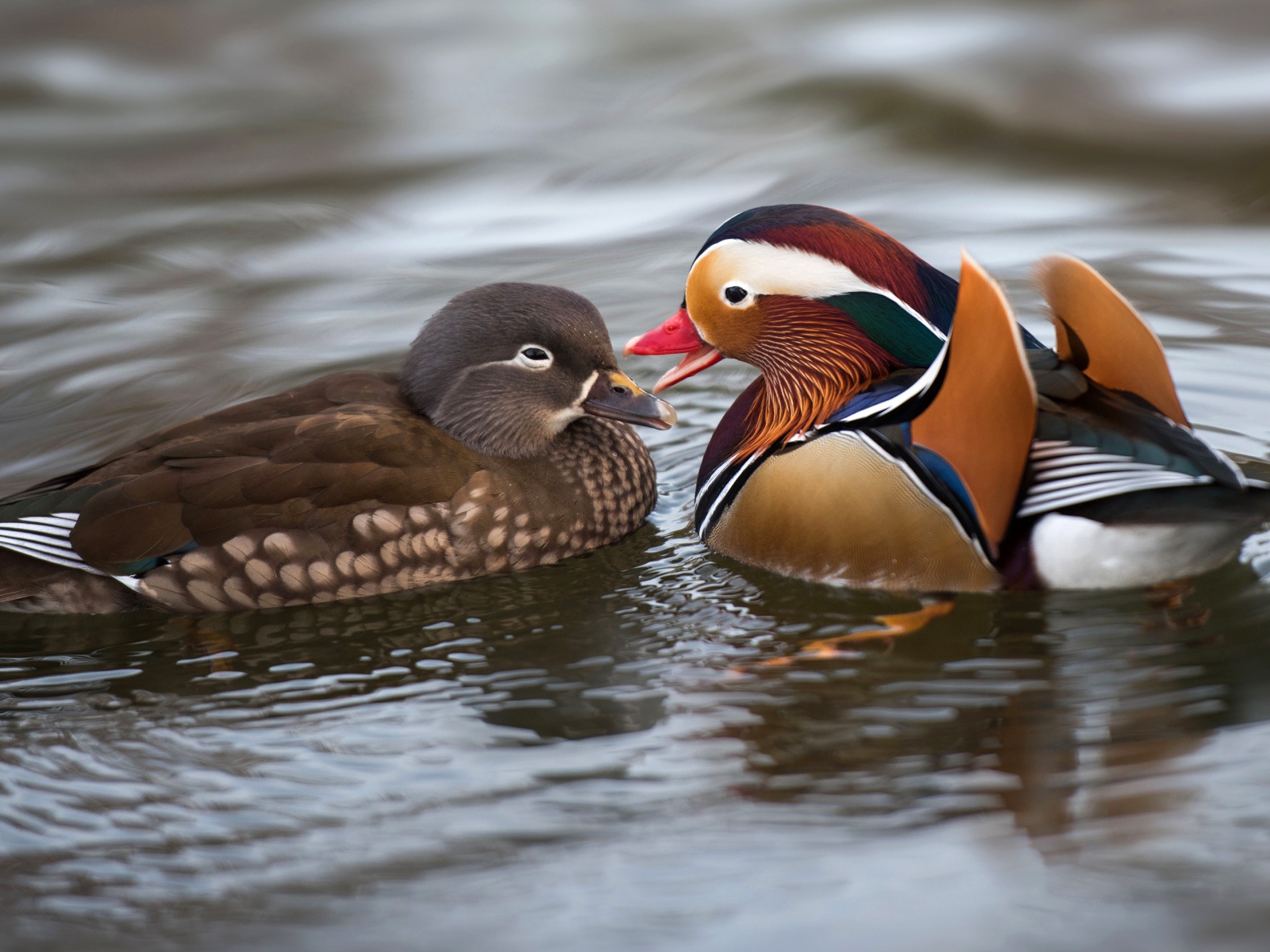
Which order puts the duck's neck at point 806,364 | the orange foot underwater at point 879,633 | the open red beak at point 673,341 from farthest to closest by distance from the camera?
the open red beak at point 673,341, the duck's neck at point 806,364, the orange foot underwater at point 879,633

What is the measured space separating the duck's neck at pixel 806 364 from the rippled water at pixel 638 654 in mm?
487

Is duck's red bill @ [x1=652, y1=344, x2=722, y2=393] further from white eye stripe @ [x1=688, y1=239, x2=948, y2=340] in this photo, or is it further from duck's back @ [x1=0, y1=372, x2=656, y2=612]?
duck's back @ [x1=0, y1=372, x2=656, y2=612]

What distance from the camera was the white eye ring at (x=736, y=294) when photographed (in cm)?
445

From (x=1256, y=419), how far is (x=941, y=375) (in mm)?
1758

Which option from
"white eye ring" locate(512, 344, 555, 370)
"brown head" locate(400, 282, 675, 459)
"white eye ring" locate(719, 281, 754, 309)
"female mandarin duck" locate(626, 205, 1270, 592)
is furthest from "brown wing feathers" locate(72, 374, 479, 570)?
"white eye ring" locate(719, 281, 754, 309)

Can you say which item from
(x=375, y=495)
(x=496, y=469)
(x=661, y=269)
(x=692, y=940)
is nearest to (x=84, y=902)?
(x=692, y=940)

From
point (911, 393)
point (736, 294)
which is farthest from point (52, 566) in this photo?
point (911, 393)

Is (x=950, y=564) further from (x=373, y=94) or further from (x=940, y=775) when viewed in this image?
(x=373, y=94)

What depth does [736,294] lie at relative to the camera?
4.49m

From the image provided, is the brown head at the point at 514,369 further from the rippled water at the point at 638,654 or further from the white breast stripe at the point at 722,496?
the rippled water at the point at 638,654

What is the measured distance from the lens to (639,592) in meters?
4.34

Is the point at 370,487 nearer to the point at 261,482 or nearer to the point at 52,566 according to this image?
the point at 261,482

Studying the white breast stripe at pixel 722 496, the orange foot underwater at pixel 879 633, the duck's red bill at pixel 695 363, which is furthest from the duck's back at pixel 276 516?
the orange foot underwater at pixel 879 633

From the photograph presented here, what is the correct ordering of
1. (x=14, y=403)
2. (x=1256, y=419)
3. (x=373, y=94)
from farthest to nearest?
(x=373, y=94) < (x=14, y=403) < (x=1256, y=419)
